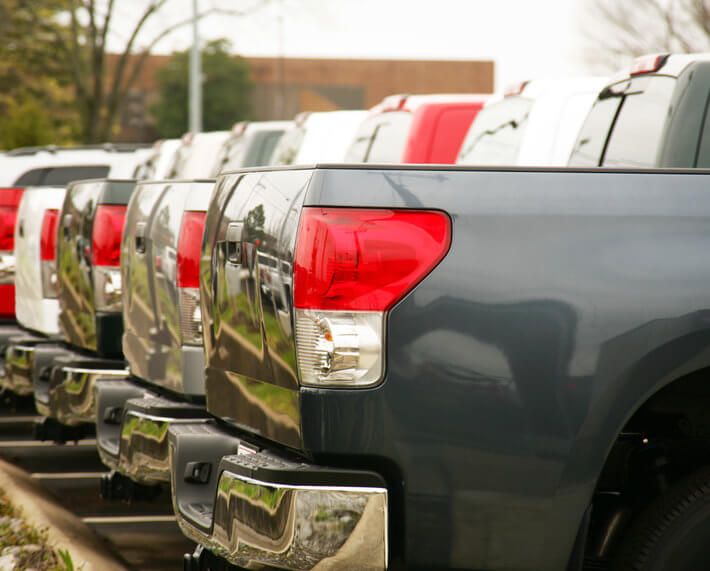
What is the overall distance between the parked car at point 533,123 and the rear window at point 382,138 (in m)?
1.33

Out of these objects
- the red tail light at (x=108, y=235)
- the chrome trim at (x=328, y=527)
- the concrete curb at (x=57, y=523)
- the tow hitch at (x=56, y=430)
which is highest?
the red tail light at (x=108, y=235)

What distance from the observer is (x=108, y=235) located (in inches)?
291

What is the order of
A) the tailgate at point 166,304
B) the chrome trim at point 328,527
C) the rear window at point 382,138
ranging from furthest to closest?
the rear window at point 382,138 < the tailgate at point 166,304 < the chrome trim at point 328,527

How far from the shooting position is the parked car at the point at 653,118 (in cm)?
617

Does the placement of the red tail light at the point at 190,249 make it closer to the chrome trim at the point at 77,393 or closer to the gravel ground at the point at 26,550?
the gravel ground at the point at 26,550

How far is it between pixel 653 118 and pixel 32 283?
4.08 m

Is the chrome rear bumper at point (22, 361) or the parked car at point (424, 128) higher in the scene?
the parked car at point (424, 128)

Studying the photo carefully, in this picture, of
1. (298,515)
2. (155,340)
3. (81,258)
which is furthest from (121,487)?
(298,515)

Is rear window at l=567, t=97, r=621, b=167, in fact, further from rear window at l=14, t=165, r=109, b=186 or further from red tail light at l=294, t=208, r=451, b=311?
rear window at l=14, t=165, r=109, b=186

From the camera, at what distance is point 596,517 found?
4.31m

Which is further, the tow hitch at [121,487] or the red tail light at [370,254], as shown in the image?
the tow hitch at [121,487]

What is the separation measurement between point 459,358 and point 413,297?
0.61 feet

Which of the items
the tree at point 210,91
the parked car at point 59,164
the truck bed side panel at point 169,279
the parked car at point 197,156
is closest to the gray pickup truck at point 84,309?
the truck bed side panel at point 169,279

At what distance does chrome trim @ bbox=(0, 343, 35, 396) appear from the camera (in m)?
8.78
